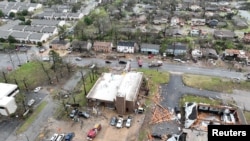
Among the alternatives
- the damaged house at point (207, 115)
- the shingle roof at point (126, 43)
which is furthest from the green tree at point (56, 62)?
the damaged house at point (207, 115)

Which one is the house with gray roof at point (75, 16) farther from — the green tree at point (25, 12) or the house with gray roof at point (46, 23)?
the green tree at point (25, 12)

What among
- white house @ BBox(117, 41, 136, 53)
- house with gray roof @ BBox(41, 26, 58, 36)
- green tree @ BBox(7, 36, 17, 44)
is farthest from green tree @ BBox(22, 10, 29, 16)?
white house @ BBox(117, 41, 136, 53)

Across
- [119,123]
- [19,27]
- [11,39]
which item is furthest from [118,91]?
[19,27]

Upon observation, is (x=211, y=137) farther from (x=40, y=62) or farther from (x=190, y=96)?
(x=40, y=62)

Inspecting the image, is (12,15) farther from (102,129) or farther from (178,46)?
(102,129)

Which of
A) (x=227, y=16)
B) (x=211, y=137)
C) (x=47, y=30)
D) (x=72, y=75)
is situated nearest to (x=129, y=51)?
(x=72, y=75)

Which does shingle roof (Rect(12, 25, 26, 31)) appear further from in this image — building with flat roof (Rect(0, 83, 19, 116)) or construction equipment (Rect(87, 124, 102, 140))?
construction equipment (Rect(87, 124, 102, 140))
